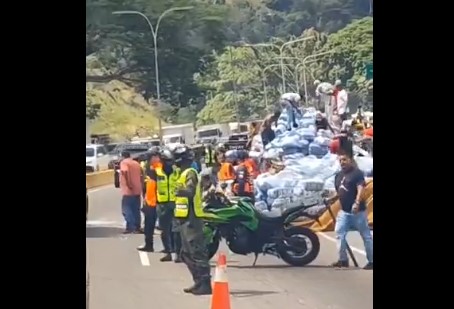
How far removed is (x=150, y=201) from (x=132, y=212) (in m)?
0.08

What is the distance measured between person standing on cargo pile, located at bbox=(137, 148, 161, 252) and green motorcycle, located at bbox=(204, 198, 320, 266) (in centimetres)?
20

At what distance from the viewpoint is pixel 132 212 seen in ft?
10.3

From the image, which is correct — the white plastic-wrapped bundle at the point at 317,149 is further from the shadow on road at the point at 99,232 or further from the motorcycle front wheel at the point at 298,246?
the shadow on road at the point at 99,232

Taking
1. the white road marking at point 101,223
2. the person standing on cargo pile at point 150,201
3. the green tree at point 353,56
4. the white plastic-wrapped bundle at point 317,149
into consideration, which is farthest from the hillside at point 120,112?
the green tree at point 353,56

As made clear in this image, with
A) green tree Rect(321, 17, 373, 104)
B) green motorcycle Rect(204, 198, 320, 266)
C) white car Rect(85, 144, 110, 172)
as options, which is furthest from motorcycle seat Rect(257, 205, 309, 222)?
white car Rect(85, 144, 110, 172)

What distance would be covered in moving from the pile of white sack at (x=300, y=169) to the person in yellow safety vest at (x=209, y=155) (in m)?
0.18

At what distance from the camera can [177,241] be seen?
10.3 ft

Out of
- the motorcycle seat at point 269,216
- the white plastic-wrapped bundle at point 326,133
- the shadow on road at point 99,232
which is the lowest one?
the shadow on road at point 99,232

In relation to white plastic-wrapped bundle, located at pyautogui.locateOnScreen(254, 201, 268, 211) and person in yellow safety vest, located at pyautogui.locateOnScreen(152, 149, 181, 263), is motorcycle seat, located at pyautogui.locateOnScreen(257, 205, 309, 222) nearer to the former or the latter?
white plastic-wrapped bundle, located at pyautogui.locateOnScreen(254, 201, 268, 211)

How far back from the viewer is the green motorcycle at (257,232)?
3137mm

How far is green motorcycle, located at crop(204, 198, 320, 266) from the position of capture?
3137 mm
